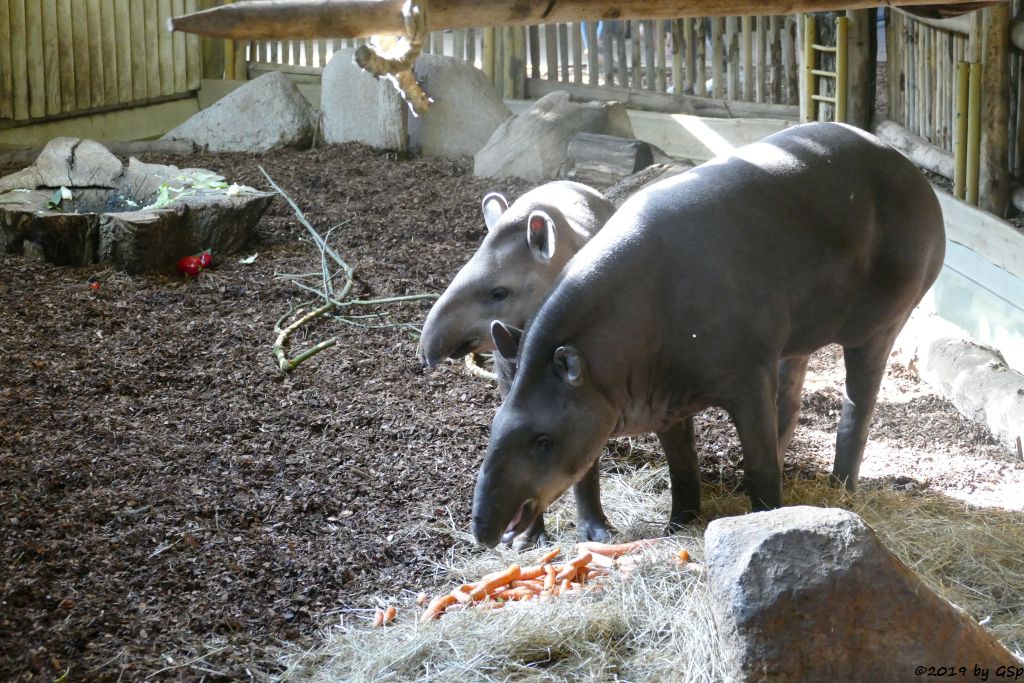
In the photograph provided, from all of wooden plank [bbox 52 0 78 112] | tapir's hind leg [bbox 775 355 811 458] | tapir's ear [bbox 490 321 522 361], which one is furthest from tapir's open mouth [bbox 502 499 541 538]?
wooden plank [bbox 52 0 78 112]

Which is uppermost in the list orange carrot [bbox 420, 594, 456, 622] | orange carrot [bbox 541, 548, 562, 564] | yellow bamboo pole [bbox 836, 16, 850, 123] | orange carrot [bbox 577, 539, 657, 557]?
yellow bamboo pole [bbox 836, 16, 850, 123]

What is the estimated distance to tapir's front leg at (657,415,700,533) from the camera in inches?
201

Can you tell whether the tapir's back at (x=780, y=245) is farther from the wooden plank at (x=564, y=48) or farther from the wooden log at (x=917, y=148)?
the wooden plank at (x=564, y=48)

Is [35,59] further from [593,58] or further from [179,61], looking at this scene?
[593,58]

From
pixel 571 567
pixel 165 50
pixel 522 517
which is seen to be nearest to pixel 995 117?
pixel 571 567

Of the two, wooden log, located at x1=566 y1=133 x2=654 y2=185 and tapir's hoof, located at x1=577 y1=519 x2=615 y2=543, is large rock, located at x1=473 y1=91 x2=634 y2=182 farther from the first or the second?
tapir's hoof, located at x1=577 y1=519 x2=615 y2=543

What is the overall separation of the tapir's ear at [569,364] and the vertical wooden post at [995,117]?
5.10 metres

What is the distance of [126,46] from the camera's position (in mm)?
14305

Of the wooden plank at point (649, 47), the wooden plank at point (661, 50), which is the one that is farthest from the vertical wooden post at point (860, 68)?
the wooden plank at point (649, 47)

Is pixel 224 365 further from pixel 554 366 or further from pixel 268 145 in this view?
pixel 268 145

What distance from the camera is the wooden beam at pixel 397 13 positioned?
347 centimetres

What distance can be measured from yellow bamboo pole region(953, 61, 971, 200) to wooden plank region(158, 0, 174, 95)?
10005 mm

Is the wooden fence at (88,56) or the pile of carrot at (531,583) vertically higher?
the wooden fence at (88,56)

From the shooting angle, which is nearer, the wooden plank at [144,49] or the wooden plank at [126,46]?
the wooden plank at [126,46]
